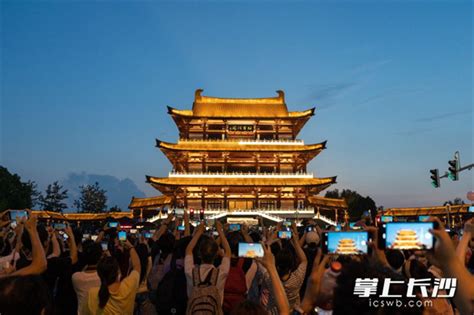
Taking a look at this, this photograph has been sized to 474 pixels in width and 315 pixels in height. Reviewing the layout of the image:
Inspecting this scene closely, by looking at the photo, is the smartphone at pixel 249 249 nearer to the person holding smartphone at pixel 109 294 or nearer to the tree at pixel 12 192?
the person holding smartphone at pixel 109 294

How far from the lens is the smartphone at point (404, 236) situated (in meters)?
5.01

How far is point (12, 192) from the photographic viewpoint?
57.7 meters

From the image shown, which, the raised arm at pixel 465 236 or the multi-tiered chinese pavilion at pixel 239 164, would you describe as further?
the multi-tiered chinese pavilion at pixel 239 164

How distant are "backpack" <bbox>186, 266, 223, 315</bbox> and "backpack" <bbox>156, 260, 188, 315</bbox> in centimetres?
69

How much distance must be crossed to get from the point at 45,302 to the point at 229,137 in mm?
50645

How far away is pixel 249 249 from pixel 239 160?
44633mm

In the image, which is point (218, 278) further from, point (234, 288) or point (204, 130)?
point (204, 130)

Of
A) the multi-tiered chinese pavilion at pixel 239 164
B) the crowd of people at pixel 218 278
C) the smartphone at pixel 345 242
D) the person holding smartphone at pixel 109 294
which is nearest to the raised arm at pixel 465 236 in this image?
the crowd of people at pixel 218 278

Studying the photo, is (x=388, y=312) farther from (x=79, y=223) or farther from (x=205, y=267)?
(x=79, y=223)

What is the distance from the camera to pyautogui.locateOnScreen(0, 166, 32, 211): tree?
5668 cm

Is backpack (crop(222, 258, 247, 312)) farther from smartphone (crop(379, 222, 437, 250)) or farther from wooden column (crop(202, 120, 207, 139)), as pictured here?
wooden column (crop(202, 120, 207, 139))

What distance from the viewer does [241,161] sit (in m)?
51.5

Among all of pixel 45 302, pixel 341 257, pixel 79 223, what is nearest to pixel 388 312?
pixel 45 302

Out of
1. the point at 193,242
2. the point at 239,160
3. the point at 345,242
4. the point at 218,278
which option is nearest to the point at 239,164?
the point at 239,160
